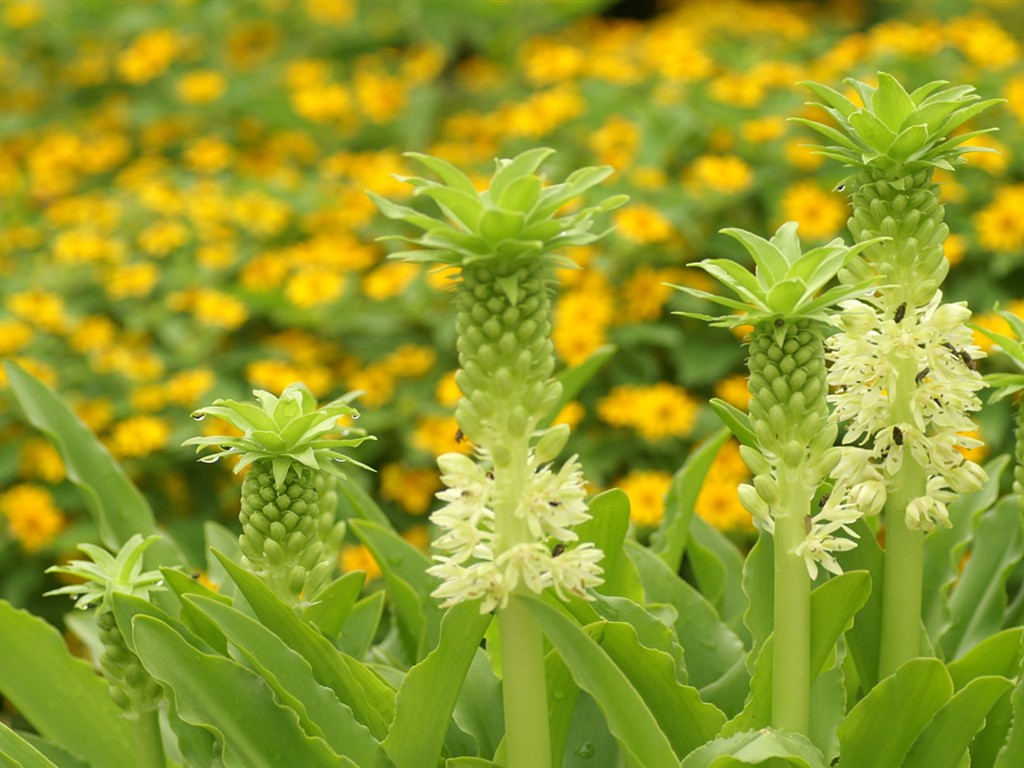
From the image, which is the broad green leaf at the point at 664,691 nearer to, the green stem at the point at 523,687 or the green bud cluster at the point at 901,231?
the green stem at the point at 523,687

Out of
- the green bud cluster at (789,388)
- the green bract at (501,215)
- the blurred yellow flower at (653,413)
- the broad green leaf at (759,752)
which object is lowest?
the blurred yellow flower at (653,413)

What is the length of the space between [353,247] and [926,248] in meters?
2.61

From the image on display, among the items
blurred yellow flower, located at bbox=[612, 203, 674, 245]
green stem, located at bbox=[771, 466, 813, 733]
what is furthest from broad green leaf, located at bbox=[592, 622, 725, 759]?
blurred yellow flower, located at bbox=[612, 203, 674, 245]

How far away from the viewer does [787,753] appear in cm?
118

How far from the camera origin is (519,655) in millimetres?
1197

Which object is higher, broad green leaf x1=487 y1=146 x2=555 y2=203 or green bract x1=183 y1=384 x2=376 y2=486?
broad green leaf x1=487 y1=146 x2=555 y2=203

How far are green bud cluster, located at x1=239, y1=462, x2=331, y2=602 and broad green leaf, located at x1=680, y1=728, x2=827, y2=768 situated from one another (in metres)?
0.48

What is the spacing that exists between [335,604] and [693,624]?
18.9 inches

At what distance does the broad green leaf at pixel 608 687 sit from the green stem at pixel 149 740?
570 mm

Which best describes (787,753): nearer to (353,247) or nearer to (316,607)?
(316,607)

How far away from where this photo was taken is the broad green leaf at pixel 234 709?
132 centimetres

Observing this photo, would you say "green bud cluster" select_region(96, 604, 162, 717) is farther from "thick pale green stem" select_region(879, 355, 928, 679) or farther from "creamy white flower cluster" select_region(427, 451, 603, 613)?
"thick pale green stem" select_region(879, 355, 928, 679)

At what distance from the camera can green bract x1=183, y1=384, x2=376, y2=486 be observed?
4.40 ft

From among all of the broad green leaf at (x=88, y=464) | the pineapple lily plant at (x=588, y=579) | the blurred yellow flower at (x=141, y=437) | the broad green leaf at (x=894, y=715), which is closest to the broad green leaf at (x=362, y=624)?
the pineapple lily plant at (x=588, y=579)
